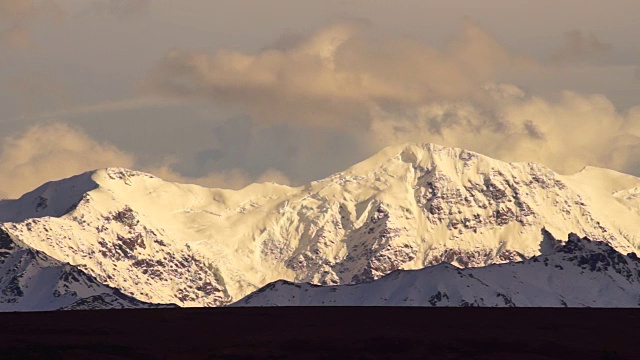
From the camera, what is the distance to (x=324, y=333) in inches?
2367

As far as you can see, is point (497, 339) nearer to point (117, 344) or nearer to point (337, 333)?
point (337, 333)

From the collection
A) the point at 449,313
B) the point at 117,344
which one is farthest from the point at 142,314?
the point at 449,313

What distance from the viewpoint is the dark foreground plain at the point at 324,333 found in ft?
183

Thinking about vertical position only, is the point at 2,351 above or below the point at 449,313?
above

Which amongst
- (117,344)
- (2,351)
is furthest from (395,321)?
(2,351)

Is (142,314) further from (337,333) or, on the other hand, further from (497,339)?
(497,339)

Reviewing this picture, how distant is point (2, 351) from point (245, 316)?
1464 cm

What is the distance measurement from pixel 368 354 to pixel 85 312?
59.3ft

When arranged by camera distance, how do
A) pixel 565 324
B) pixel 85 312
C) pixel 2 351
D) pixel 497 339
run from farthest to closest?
1. pixel 85 312
2. pixel 565 324
3. pixel 497 339
4. pixel 2 351

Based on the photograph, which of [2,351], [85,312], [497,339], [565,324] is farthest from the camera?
[85,312]

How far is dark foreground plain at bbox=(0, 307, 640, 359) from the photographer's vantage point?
5578cm

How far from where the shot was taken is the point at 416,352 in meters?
56.8

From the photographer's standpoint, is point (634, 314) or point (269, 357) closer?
point (269, 357)

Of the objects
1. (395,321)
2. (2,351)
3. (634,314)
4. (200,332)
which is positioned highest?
(2,351)
